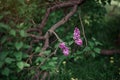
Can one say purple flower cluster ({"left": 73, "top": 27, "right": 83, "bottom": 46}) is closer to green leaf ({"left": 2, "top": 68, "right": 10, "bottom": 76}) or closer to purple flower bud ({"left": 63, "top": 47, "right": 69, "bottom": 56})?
purple flower bud ({"left": 63, "top": 47, "right": 69, "bottom": 56})

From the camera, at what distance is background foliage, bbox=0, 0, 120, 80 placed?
336 centimetres

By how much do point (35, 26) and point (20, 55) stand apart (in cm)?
92

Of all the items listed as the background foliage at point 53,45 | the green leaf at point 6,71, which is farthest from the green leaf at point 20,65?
the green leaf at point 6,71

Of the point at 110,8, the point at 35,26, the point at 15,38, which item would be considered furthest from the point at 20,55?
the point at 110,8

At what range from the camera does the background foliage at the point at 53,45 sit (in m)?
3.36

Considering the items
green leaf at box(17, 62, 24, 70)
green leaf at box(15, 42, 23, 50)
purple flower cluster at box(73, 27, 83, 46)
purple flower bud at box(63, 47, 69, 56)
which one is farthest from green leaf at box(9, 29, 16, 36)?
purple flower cluster at box(73, 27, 83, 46)

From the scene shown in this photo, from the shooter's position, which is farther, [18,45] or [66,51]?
[66,51]

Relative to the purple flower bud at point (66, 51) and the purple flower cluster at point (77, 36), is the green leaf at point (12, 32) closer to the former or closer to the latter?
the purple flower bud at point (66, 51)

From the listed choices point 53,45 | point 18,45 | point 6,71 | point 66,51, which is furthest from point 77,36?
point 53,45

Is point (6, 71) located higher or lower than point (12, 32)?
lower

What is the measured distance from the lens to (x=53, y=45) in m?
4.99

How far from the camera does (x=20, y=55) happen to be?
10.8 ft

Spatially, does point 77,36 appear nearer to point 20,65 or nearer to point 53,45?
point 20,65

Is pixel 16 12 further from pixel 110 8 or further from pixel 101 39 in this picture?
pixel 110 8
